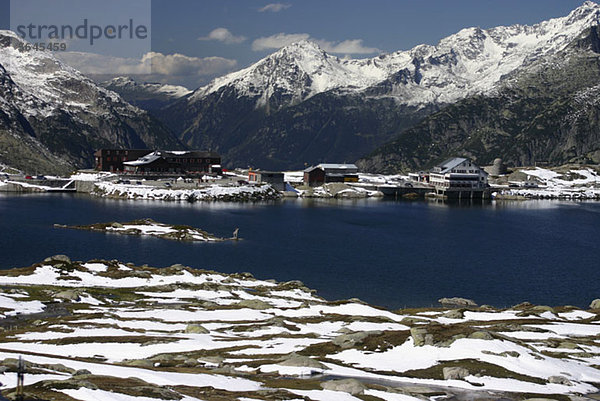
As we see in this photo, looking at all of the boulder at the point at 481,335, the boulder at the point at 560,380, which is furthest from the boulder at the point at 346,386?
the boulder at the point at 481,335

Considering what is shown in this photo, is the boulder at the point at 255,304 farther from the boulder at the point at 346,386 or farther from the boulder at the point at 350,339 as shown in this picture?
the boulder at the point at 346,386

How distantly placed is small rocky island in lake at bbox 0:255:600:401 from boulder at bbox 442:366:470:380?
7 centimetres

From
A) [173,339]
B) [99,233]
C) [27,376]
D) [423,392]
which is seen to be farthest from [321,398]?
[99,233]

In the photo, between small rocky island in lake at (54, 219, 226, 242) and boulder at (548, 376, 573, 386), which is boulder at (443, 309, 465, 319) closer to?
boulder at (548, 376, 573, 386)

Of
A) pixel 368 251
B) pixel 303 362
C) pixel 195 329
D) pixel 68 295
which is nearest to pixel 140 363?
pixel 303 362

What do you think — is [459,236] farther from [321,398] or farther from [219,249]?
[321,398]

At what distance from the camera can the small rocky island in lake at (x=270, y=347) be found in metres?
42.6

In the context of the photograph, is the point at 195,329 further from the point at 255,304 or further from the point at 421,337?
the point at 421,337

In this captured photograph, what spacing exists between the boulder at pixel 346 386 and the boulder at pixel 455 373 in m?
7.56

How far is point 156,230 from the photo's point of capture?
5640 inches

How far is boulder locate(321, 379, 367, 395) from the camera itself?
43.2 meters

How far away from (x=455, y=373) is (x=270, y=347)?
51.6ft

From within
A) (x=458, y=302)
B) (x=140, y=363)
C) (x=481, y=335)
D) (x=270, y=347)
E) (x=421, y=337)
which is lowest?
(x=458, y=302)

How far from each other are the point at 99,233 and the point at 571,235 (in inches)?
4196
